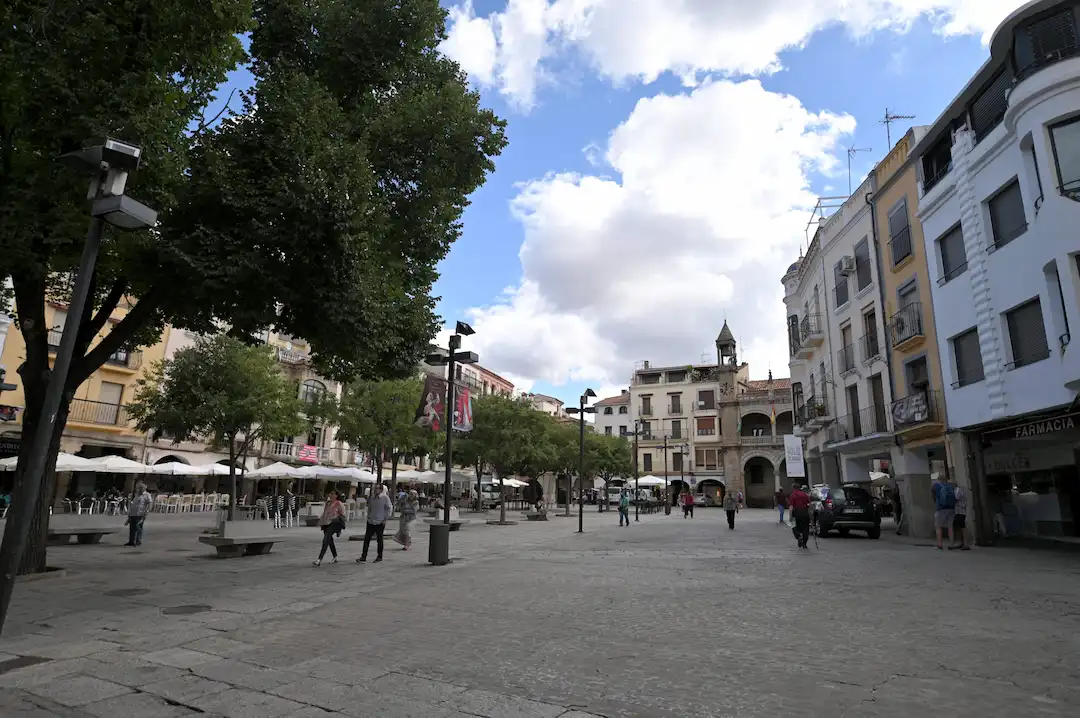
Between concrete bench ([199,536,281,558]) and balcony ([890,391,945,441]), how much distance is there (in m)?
18.6

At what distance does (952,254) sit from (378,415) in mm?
22932

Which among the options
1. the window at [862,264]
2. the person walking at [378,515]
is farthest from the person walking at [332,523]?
the window at [862,264]

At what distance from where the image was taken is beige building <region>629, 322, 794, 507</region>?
190ft

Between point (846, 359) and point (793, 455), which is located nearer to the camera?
point (846, 359)

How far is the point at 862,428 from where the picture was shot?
81.8 ft

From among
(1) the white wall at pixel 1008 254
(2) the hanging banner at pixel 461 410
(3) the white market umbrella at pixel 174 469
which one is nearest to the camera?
(1) the white wall at pixel 1008 254

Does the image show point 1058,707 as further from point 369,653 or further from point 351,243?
point 351,243

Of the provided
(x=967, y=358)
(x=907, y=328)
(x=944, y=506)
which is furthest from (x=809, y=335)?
(x=944, y=506)

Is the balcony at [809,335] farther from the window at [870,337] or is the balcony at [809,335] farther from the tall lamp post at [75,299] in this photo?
the tall lamp post at [75,299]

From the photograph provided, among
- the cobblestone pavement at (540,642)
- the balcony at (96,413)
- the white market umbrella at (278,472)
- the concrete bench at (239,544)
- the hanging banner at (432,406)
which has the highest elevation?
the balcony at (96,413)

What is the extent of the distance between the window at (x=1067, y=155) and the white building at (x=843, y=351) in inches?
363

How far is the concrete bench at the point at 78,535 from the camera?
49.5 ft

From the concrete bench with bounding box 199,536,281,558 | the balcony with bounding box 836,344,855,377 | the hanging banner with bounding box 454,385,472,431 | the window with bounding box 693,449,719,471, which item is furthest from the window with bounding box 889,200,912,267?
the window with bounding box 693,449,719,471

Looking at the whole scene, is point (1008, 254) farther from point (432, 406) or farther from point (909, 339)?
point (432, 406)
